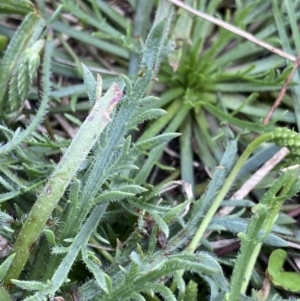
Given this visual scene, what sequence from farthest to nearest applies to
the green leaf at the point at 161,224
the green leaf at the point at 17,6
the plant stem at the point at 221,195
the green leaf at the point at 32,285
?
the green leaf at the point at 17,6 → the plant stem at the point at 221,195 → the green leaf at the point at 161,224 → the green leaf at the point at 32,285

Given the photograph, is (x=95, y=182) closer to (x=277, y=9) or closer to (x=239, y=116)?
(x=239, y=116)

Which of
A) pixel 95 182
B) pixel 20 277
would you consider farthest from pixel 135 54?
pixel 20 277

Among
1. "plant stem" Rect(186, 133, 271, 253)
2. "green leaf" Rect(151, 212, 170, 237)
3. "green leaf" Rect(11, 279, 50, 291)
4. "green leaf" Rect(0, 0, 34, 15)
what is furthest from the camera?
"green leaf" Rect(0, 0, 34, 15)

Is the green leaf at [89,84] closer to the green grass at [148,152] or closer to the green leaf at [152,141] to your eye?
the green grass at [148,152]

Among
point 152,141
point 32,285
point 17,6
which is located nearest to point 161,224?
point 152,141

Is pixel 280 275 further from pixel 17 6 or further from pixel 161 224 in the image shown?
pixel 17 6

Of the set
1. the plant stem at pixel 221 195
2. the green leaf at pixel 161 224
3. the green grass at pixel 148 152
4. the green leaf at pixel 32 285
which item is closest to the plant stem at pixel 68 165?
the green grass at pixel 148 152

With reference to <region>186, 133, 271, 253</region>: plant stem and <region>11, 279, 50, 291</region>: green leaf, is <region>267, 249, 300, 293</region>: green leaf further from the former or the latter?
<region>11, 279, 50, 291</region>: green leaf

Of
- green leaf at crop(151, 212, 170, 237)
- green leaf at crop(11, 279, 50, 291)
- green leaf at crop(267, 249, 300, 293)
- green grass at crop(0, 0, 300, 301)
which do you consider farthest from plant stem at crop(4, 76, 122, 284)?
green leaf at crop(267, 249, 300, 293)
